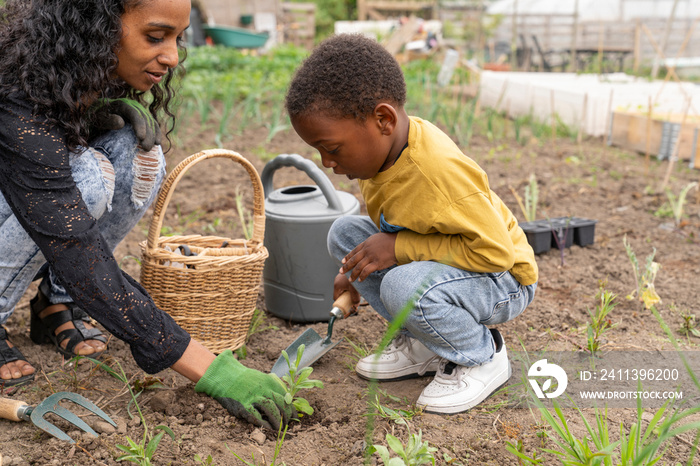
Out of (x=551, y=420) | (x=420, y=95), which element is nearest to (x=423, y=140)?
(x=551, y=420)

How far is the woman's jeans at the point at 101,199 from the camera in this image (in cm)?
156

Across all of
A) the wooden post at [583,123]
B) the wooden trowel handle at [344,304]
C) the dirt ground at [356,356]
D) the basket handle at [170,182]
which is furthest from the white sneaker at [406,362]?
the wooden post at [583,123]

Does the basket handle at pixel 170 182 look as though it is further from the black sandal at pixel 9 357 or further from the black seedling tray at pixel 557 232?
the black seedling tray at pixel 557 232

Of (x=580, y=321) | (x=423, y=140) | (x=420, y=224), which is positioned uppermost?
(x=423, y=140)

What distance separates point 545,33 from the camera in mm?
14320

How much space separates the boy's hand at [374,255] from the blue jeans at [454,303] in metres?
0.03

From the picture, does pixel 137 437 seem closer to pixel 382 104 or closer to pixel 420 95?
pixel 382 104

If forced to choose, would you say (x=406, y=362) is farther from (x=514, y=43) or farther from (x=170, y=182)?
(x=514, y=43)

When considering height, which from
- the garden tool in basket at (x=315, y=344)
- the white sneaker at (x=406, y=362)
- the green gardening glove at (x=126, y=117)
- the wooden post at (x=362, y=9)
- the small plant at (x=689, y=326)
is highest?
the wooden post at (x=362, y=9)

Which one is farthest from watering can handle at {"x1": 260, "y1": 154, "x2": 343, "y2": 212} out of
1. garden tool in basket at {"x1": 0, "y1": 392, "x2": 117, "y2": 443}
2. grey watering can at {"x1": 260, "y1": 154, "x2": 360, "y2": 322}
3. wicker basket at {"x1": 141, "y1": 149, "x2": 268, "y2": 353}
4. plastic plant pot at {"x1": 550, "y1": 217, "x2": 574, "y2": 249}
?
plastic plant pot at {"x1": 550, "y1": 217, "x2": 574, "y2": 249}

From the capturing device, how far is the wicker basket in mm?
1682

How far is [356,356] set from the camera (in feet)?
5.91

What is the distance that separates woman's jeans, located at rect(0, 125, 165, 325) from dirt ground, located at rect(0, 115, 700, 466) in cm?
25

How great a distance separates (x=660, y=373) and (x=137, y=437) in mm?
1378
